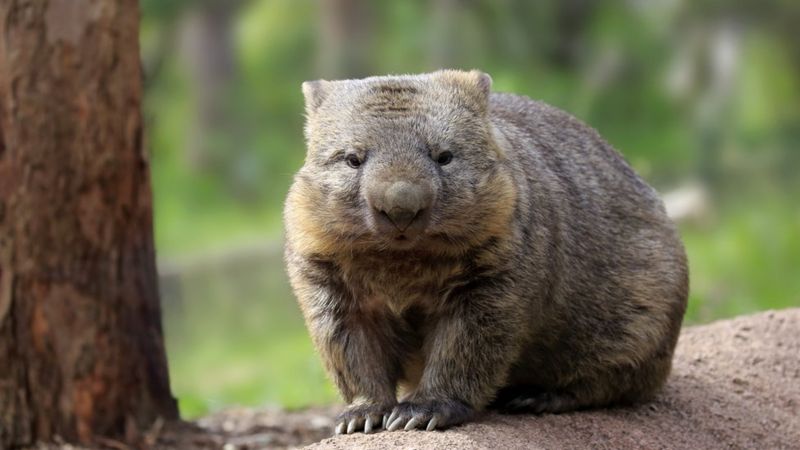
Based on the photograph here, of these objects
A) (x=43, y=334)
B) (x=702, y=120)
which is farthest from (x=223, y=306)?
(x=43, y=334)

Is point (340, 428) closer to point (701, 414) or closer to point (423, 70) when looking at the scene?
point (701, 414)

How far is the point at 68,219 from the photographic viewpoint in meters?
5.80

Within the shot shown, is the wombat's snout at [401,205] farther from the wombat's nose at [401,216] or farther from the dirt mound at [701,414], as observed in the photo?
the dirt mound at [701,414]

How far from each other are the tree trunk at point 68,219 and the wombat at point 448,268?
1.49 meters

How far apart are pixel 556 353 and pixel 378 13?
31.9ft

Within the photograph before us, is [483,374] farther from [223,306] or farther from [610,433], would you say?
[223,306]

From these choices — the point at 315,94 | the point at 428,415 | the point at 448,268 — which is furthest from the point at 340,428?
the point at 315,94

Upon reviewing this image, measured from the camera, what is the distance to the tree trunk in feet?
18.9

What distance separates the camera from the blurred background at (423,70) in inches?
498

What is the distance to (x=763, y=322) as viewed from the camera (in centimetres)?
632

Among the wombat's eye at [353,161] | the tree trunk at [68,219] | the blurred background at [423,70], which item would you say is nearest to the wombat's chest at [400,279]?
the wombat's eye at [353,161]

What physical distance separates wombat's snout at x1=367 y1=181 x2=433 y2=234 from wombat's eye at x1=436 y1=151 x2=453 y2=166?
0.85 feet

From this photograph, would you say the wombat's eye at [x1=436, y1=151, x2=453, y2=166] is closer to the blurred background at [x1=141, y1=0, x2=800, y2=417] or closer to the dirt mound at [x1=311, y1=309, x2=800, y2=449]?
the dirt mound at [x1=311, y1=309, x2=800, y2=449]

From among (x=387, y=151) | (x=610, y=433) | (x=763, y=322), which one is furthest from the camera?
(x=763, y=322)
